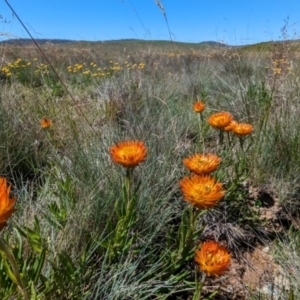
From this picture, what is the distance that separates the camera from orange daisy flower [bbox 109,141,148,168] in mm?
1266

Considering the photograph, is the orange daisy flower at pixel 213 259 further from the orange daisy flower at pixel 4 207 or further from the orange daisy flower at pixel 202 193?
the orange daisy flower at pixel 4 207

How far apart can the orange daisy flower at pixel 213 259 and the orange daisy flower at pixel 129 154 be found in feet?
1.13

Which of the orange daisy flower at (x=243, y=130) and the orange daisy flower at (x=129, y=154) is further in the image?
the orange daisy flower at (x=243, y=130)

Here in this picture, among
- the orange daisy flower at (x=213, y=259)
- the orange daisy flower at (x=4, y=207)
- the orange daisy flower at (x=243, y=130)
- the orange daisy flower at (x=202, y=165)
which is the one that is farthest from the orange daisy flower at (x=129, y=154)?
the orange daisy flower at (x=243, y=130)

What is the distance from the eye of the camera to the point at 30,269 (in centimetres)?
112

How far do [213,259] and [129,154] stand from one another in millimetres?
426

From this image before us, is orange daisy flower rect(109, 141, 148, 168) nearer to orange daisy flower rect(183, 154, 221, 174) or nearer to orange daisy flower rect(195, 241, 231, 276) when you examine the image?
orange daisy flower rect(183, 154, 221, 174)

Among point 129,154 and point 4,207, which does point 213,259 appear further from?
point 4,207

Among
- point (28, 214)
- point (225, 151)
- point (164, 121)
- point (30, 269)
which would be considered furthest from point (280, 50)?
point (30, 269)

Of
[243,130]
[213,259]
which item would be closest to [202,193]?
[213,259]

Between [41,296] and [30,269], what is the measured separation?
9 cm

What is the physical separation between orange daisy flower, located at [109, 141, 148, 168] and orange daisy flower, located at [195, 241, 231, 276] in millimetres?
344

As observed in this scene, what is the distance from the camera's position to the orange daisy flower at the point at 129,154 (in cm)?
127

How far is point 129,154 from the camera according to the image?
1291 mm
